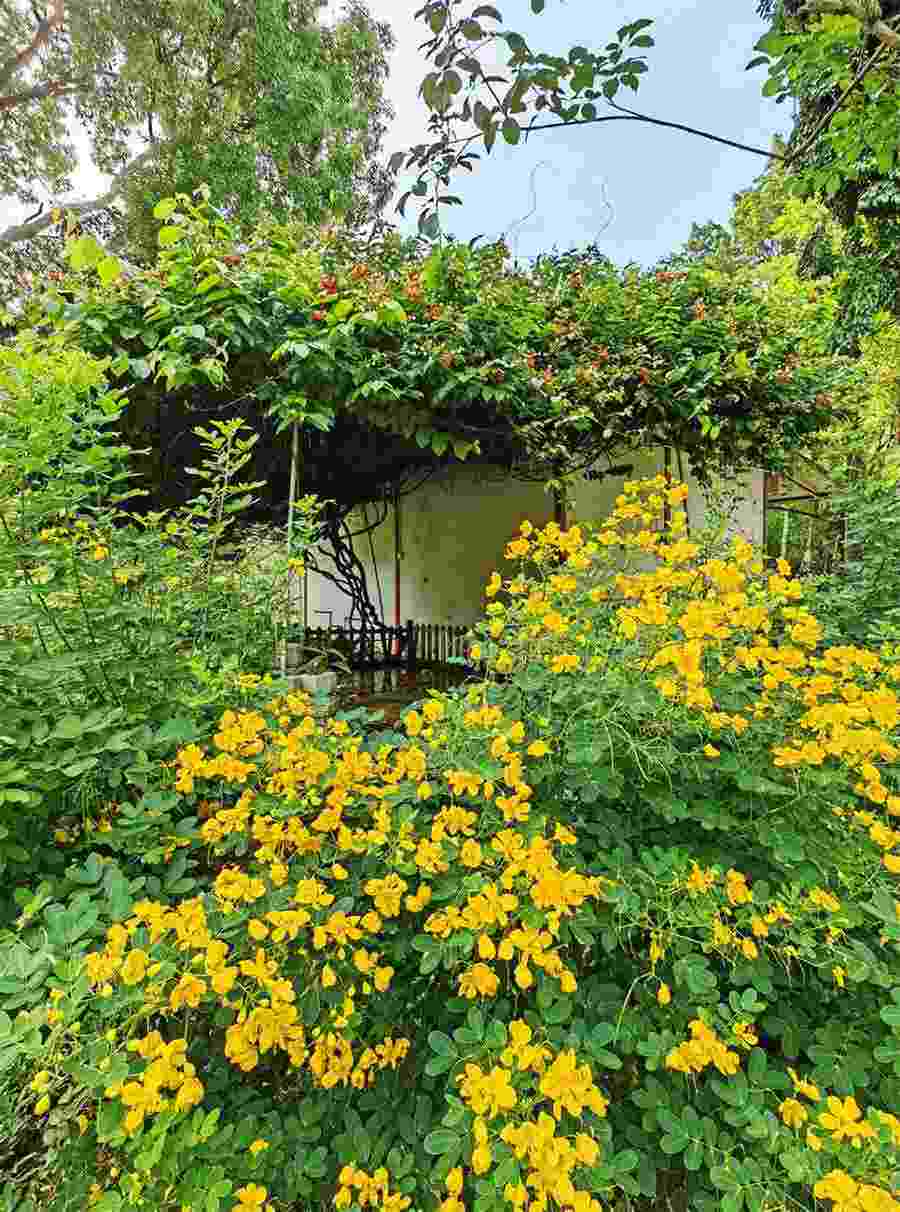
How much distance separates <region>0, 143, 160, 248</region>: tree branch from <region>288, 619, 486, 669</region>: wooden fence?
912 centimetres

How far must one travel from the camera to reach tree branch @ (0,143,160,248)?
33.3 feet

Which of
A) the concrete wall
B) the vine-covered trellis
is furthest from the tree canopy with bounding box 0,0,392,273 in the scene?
the vine-covered trellis

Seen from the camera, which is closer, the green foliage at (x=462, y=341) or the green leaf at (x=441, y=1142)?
the green leaf at (x=441, y=1142)

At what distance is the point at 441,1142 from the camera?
95 cm

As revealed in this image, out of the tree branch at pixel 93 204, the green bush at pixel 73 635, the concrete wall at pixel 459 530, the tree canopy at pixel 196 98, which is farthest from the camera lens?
the tree branch at pixel 93 204

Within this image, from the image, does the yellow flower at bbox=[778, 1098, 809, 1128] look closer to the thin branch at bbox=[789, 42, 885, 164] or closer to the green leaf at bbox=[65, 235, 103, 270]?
the thin branch at bbox=[789, 42, 885, 164]

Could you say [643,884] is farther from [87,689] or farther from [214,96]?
[214,96]

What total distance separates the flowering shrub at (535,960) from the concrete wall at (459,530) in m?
4.68

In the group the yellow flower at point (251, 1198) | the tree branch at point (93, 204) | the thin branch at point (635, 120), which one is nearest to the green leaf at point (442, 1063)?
the yellow flower at point (251, 1198)

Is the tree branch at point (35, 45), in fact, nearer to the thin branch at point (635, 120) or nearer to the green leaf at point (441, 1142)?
the thin branch at point (635, 120)

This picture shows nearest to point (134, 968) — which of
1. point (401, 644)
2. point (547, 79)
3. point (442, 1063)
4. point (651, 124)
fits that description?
point (442, 1063)

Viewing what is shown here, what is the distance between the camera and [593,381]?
3.42 m

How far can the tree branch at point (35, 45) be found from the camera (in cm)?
996

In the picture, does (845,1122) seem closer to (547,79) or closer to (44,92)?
(547,79)
